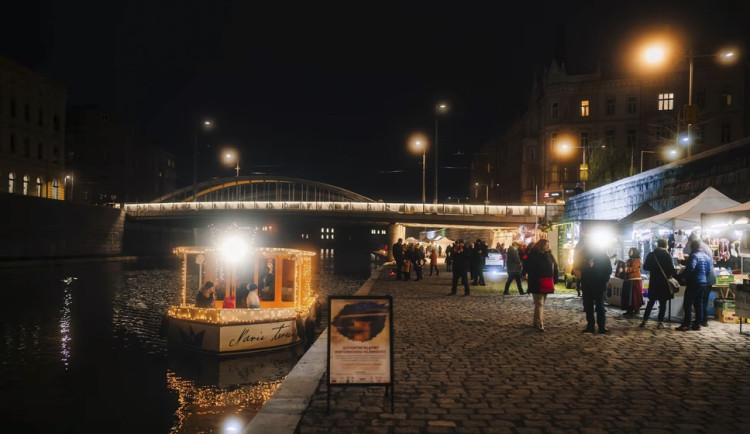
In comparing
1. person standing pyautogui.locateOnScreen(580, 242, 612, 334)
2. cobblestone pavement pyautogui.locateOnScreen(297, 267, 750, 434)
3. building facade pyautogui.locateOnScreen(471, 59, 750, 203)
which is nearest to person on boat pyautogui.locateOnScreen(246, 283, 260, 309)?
cobblestone pavement pyautogui.locateOnScreen(297, 267, 750, 434)

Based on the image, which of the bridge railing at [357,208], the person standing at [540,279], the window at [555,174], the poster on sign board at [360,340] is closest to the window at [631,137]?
the window at [555,174]

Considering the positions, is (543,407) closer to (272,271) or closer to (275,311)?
(275,311)

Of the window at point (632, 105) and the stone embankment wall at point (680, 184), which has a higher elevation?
the window at point (632, 105)

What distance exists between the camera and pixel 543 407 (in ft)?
22.8

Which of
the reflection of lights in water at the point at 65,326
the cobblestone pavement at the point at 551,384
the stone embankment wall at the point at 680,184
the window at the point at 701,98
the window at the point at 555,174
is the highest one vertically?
the window at the point at 701,98

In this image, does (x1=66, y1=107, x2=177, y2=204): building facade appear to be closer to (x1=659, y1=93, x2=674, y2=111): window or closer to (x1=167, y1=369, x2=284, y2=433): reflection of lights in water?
(x1=659, y1=93, x2=674, y2=111): window

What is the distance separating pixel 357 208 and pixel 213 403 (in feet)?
168

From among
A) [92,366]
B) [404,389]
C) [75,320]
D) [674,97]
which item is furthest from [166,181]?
[404,389]

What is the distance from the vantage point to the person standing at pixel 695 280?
1249cm

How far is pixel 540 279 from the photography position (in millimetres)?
12727

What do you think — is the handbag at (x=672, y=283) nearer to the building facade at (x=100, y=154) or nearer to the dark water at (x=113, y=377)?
the dark water at (x=113, y=377)

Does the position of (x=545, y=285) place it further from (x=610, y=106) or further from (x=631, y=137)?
(x=610, y=106)

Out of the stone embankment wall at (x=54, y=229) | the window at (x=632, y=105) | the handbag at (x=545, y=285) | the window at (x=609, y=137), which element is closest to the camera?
the handbag at (x=545, y=285)

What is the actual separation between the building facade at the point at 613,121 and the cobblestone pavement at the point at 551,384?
44898 mm
